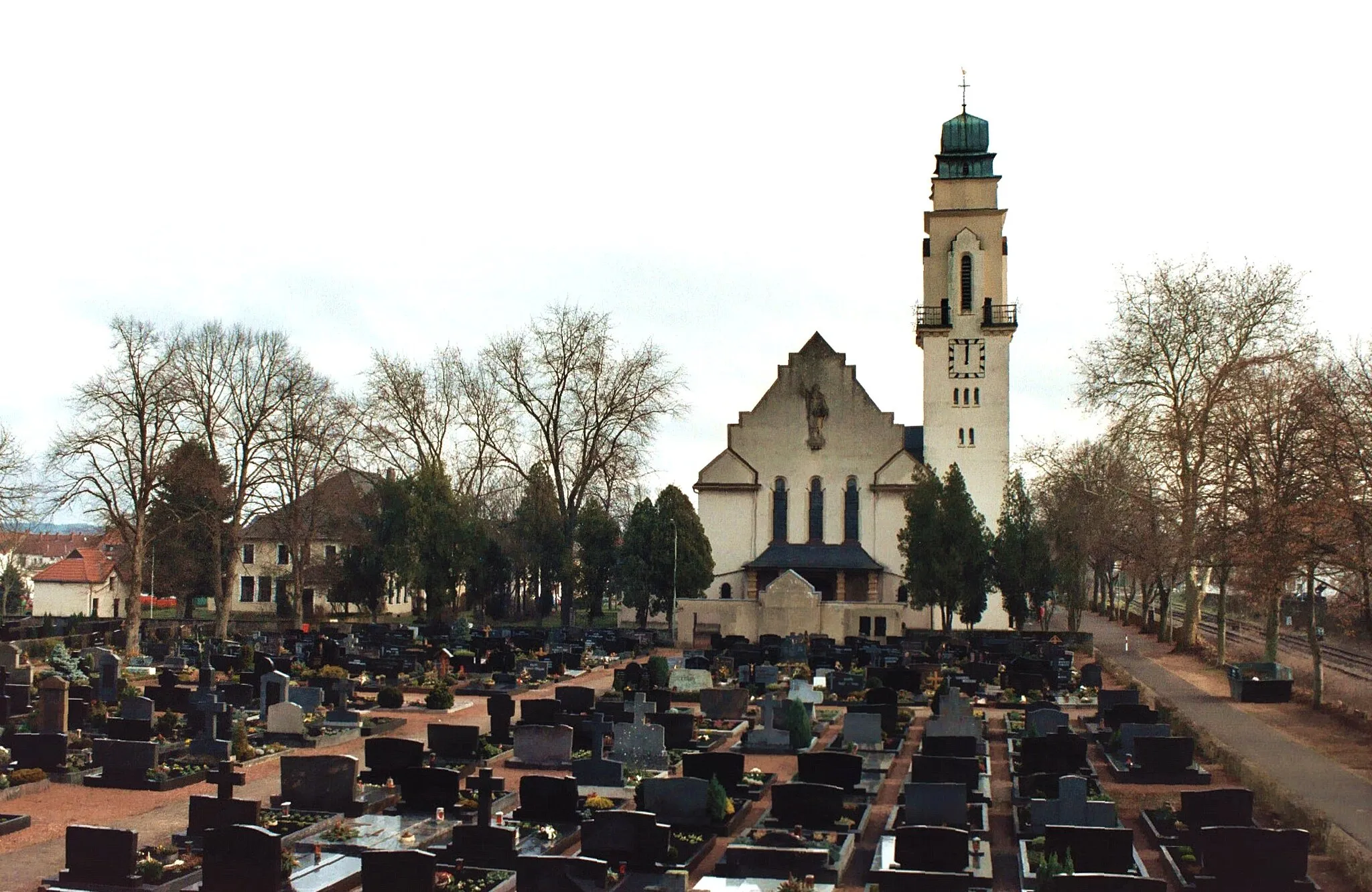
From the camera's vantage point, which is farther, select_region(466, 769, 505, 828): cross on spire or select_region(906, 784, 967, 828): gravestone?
select_region(906, 784, 967, 828): gravestone

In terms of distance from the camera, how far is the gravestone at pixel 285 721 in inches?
966

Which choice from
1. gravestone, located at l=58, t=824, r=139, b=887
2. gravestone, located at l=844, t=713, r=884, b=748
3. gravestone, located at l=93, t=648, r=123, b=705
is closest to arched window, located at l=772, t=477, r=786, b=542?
gravestone, located at l=93, t=648, r=123, b=705

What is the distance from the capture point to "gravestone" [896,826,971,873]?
1425 cm

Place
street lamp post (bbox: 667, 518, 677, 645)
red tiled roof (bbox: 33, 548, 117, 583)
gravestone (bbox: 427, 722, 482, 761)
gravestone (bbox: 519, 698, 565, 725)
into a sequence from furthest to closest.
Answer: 1. red tiled roof (bbox: 33, 548, 117, 583)
2. street lamp post (bbox: 667, 518, 677, 645)
3. gravestone (bbox: 519, 698, 565, 725)
4. gravestone (bbox: 427, 722, 482, 761)

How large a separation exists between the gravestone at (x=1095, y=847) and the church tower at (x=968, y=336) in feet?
146

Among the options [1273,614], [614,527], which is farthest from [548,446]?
[1273,614]

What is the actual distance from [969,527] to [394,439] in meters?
28.7

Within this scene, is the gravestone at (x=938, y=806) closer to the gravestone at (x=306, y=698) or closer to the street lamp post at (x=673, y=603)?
the gravestone at (x=306, y=698)

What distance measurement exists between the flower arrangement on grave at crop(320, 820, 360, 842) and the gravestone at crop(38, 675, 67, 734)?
855 cm

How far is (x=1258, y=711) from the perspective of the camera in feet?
99.5

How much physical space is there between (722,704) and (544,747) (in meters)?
7.36

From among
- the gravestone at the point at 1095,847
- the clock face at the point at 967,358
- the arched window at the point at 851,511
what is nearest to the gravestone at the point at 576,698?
the gravestone at the point at 1095,847

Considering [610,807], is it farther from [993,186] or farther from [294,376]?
[993,186]

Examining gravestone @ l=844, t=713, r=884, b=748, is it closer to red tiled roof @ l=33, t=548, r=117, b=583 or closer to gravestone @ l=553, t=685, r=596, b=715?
gravestone @ l=553, t=685, r=596, b=715
